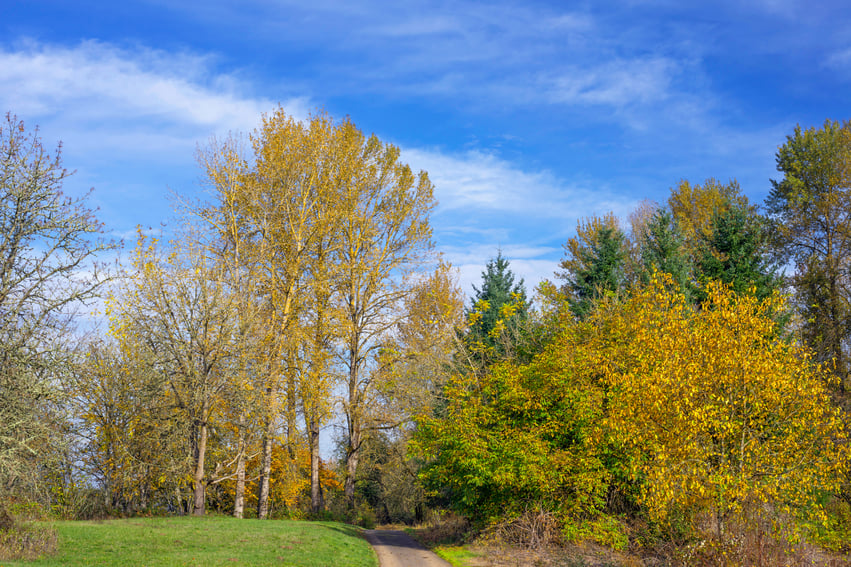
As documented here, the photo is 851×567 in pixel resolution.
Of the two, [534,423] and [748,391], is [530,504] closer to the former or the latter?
[534,423]

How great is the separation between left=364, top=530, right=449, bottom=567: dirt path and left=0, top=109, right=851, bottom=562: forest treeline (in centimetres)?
225

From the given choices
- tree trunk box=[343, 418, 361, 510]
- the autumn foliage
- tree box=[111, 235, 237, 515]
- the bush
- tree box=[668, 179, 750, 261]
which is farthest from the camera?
tree box=[668, 179, 750, 261]

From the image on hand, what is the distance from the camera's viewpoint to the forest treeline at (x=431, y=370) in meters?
14.3

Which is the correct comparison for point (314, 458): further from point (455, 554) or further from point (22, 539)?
point (22, 539)

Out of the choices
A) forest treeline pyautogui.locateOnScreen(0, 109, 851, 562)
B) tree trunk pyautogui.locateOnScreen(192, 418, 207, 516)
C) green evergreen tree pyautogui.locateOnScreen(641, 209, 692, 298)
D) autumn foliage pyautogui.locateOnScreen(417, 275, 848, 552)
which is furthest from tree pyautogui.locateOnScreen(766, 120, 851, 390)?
tree trunk pyautogui.locateOnScreen(192, 418, 207, 516)

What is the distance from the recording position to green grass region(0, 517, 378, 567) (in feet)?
48.5

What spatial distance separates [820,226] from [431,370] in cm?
2551

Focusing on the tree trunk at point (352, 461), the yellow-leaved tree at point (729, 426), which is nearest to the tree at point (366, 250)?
the tree trunk at point (352, 461)

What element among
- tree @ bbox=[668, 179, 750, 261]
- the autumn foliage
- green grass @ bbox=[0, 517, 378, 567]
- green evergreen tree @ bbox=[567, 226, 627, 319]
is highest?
tree @ bbox=[668, 179, 750, 261]

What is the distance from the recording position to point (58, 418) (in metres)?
17.5

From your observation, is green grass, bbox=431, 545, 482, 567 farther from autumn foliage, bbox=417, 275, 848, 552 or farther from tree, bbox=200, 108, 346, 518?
tree, bbox=200, 108, 346, 518

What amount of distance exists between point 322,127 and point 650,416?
85.0 feet

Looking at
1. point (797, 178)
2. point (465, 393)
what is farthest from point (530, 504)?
point (797, 178)

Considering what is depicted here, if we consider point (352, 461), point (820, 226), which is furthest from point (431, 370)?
point (820, 226)
